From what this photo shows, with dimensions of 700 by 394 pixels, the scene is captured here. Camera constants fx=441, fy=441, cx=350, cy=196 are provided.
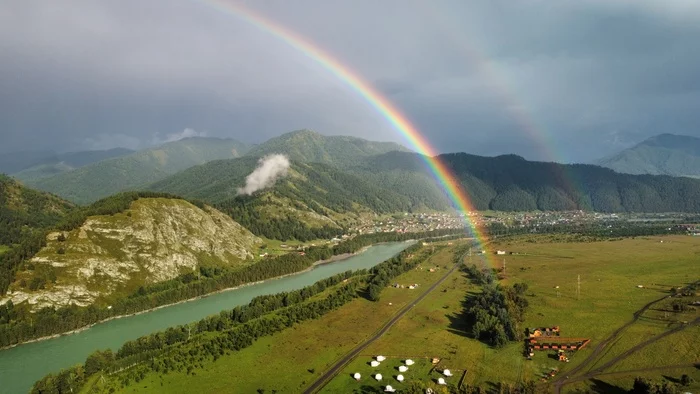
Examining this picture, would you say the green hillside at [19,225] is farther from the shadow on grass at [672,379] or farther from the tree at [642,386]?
the shadow on grass at [672,379]

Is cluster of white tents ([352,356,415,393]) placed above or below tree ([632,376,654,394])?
below

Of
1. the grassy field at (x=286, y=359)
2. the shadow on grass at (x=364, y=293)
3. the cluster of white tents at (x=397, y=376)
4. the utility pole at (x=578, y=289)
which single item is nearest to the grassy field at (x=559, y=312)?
the utility pole at (x=578, y=289)

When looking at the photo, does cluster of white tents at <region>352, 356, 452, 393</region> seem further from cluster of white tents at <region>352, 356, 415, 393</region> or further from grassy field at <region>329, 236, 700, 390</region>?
grassy field at <region>329, 236, 700, 390</region>

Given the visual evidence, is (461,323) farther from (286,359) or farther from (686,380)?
(686,380)

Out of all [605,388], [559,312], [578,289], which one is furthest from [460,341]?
[578,289]

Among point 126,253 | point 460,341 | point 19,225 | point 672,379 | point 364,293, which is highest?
point 19,225

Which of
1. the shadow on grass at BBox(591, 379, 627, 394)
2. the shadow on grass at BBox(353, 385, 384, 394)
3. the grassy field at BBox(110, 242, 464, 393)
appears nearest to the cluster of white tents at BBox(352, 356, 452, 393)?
the shadow on grass at BBox(353, 385, 384, 394)

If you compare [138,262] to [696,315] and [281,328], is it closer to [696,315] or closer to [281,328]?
[281,328]
